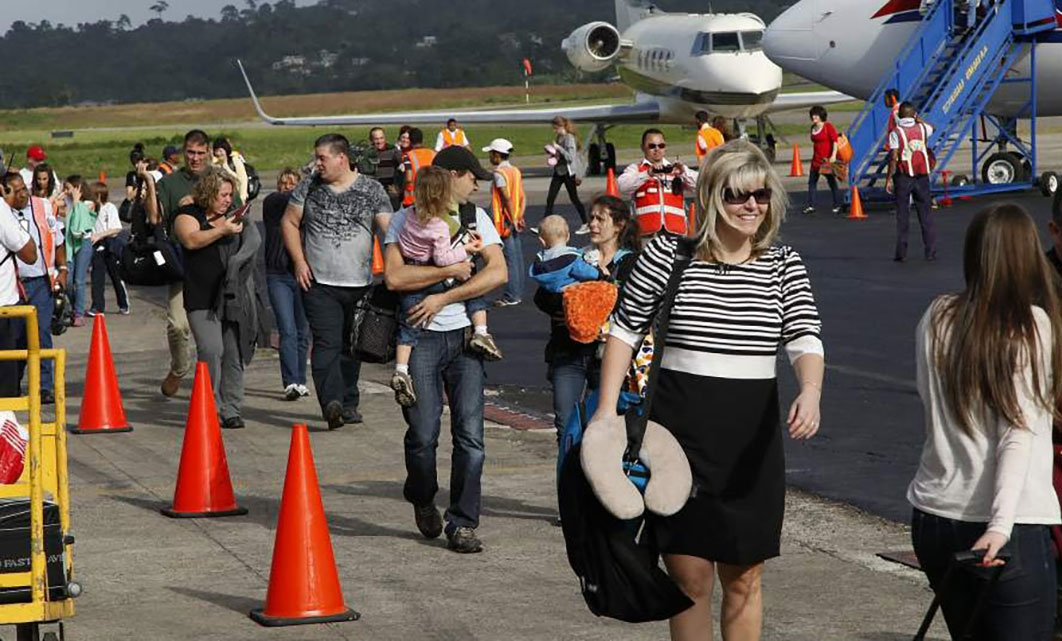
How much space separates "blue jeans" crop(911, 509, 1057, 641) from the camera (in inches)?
178

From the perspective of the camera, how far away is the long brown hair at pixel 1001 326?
448 cm

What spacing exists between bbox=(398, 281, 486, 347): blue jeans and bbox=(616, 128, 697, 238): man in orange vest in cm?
662

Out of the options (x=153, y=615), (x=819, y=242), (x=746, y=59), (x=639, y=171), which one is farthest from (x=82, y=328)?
(x=746, y=59)

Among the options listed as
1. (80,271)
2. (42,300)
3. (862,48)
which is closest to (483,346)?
(42,300)

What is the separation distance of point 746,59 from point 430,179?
36.2m

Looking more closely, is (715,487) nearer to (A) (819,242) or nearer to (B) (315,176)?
(B) (315,176)

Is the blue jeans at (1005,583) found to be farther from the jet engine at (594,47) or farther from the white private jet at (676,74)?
the jet engine at (594,47)

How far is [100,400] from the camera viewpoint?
11922mm

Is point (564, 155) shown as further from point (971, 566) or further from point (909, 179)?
point (971, 566)

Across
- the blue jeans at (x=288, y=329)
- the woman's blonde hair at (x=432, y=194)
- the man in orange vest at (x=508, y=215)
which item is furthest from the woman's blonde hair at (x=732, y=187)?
the man in orange vest at (x=508, y=215)

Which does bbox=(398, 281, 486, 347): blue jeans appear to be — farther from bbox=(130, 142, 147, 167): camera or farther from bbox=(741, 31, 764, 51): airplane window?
bbox=(741, 31, 764, 51): airplane window

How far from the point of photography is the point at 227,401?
12.0 meters

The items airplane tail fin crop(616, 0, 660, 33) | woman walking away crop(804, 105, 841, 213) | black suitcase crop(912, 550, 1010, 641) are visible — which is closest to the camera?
black suitcase crop(912, 550, 1010, 641)

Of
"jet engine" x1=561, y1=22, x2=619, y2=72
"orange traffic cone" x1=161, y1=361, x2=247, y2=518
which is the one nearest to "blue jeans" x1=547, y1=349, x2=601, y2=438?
"orange traffic cone" x1=161, y1=361, x2=247, y2=518
